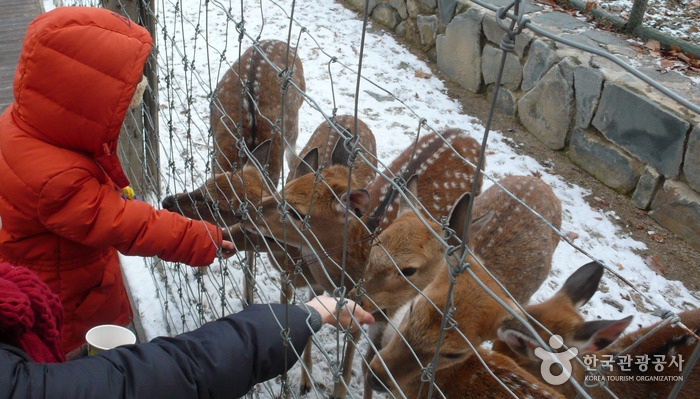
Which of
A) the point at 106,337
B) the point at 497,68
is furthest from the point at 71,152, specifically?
the point at 497,68

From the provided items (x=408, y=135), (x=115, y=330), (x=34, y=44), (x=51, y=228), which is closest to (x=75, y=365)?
(x=115, y=330)

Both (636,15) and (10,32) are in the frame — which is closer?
(636,15)

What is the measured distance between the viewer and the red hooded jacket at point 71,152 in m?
1.93

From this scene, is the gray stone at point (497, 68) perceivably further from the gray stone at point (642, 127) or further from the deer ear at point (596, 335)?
the deer ear at point (596, 335)

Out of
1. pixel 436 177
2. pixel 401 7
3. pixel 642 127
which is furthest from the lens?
pixel 401 7

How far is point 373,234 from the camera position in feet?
6.56

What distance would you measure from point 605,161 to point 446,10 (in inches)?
112

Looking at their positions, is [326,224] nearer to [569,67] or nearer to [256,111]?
[256,111]

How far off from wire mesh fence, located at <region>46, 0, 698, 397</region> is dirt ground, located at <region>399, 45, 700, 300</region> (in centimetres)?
19

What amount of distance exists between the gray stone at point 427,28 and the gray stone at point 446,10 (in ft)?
0.47

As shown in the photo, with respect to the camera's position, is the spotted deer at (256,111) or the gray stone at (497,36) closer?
the spotted deer at (256,111)

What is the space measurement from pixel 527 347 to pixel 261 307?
1.10 m

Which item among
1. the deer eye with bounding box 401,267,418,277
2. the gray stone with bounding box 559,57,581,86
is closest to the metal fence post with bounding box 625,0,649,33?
the gray stone with bounding box 559,57,581,86

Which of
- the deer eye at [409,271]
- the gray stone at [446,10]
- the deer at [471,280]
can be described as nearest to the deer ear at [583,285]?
the deer at [471,280]
